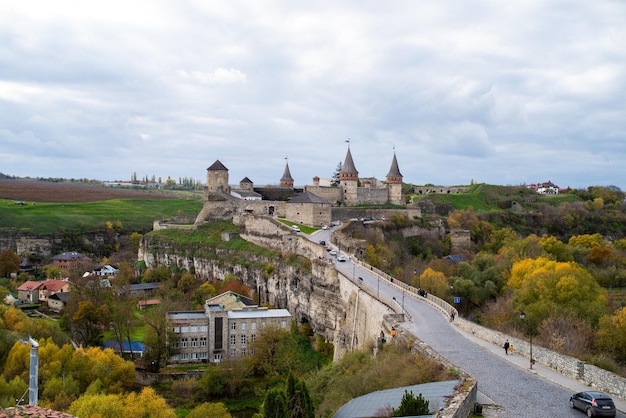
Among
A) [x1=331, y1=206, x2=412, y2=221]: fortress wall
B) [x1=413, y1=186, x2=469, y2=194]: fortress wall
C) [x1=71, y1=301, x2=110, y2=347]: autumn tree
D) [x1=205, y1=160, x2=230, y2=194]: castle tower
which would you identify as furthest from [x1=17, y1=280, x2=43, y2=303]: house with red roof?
[x1=413, y1=186, x2=469, y2=194]: fortress wall

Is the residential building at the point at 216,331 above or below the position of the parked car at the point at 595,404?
below

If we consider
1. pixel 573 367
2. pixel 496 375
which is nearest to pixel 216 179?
pixel 496 375

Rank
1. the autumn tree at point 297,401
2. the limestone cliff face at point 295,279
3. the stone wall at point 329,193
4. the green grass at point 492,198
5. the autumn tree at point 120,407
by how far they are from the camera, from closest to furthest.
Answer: the autumn tree at point 297,401 → the autumn tree at point 120,407 → the limestone cliff face at point 295,279 → the stone wall at point 329,193 → the green grass at point 492,198

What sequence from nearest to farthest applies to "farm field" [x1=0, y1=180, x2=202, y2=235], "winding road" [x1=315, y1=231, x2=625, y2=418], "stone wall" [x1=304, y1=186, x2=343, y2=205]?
1. "winding road" [x1=315, y1=231, x2=625, y2=418]
2. "stone wall" [x1=304, y1=186, x2=343, y2=205]
3. "farm field" [x1=0, y1=180, x2=202, y2=235]

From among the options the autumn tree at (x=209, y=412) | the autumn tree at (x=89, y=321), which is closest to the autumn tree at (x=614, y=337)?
the autumn tree at (x=209, y=412)

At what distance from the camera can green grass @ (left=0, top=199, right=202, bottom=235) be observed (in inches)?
3910

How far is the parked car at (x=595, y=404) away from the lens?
1412 cm

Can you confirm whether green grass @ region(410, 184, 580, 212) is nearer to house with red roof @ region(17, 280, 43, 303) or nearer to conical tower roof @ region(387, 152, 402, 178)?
conical tower roof @ region(387, 152, 402, 178)

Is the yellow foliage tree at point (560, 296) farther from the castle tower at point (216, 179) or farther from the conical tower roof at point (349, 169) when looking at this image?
the castle tower at point (216, 179)

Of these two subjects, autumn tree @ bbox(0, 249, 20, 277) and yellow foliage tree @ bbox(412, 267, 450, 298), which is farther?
autumn tree @ bbox(0, 249, 20, 277)

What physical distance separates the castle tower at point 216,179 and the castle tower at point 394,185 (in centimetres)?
2181

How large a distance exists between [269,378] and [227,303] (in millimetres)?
10760

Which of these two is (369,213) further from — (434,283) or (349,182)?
(434,283)

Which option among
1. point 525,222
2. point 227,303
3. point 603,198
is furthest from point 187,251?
point 603,198
